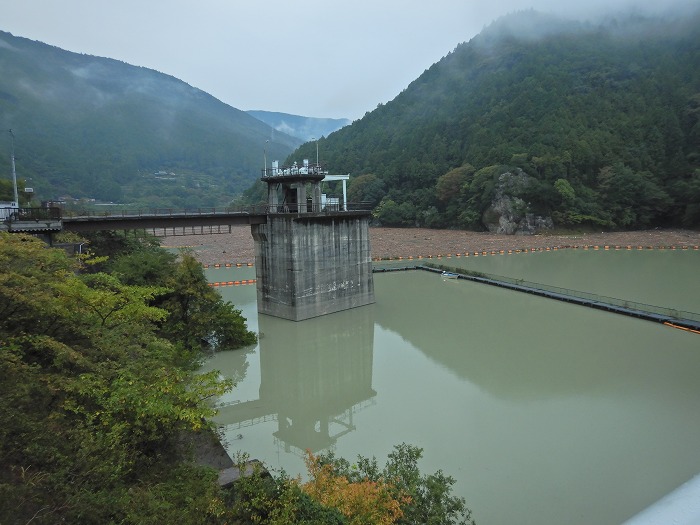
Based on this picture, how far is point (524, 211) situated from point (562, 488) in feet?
203

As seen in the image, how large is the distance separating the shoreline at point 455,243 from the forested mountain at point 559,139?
4300 mm

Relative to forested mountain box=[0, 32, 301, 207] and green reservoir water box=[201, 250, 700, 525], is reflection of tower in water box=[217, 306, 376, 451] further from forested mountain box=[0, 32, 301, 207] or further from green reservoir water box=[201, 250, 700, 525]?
forested mountain box=[0, 32, 301, 207]

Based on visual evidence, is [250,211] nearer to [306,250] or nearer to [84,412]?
[306,250]

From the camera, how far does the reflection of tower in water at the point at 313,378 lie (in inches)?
593

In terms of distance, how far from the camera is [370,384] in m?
18.4

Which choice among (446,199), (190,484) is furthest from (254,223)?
(446,199)

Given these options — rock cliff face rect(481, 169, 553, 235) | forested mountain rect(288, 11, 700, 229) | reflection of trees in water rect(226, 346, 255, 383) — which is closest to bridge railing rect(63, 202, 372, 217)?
reflection of trees in water rect(226, 346, 255, 383)

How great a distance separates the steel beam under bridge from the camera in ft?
76.0

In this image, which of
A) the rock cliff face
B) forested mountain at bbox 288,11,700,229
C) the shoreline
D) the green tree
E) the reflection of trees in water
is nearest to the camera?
the green tree

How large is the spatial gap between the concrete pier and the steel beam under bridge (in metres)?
1.12

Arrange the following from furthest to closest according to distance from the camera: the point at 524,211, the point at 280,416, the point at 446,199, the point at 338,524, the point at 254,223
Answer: the point at 446,199
the point at 524,211
the point at 254,223
the point at 280,416
the point at 338,524

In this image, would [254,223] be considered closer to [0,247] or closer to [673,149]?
[0,247]

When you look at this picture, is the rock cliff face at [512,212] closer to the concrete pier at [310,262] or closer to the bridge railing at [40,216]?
the concrete pier at [310,262]

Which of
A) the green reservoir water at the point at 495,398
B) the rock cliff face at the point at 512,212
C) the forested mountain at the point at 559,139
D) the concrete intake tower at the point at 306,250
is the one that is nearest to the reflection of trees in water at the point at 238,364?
the green reservoir water at the point at 495,398
